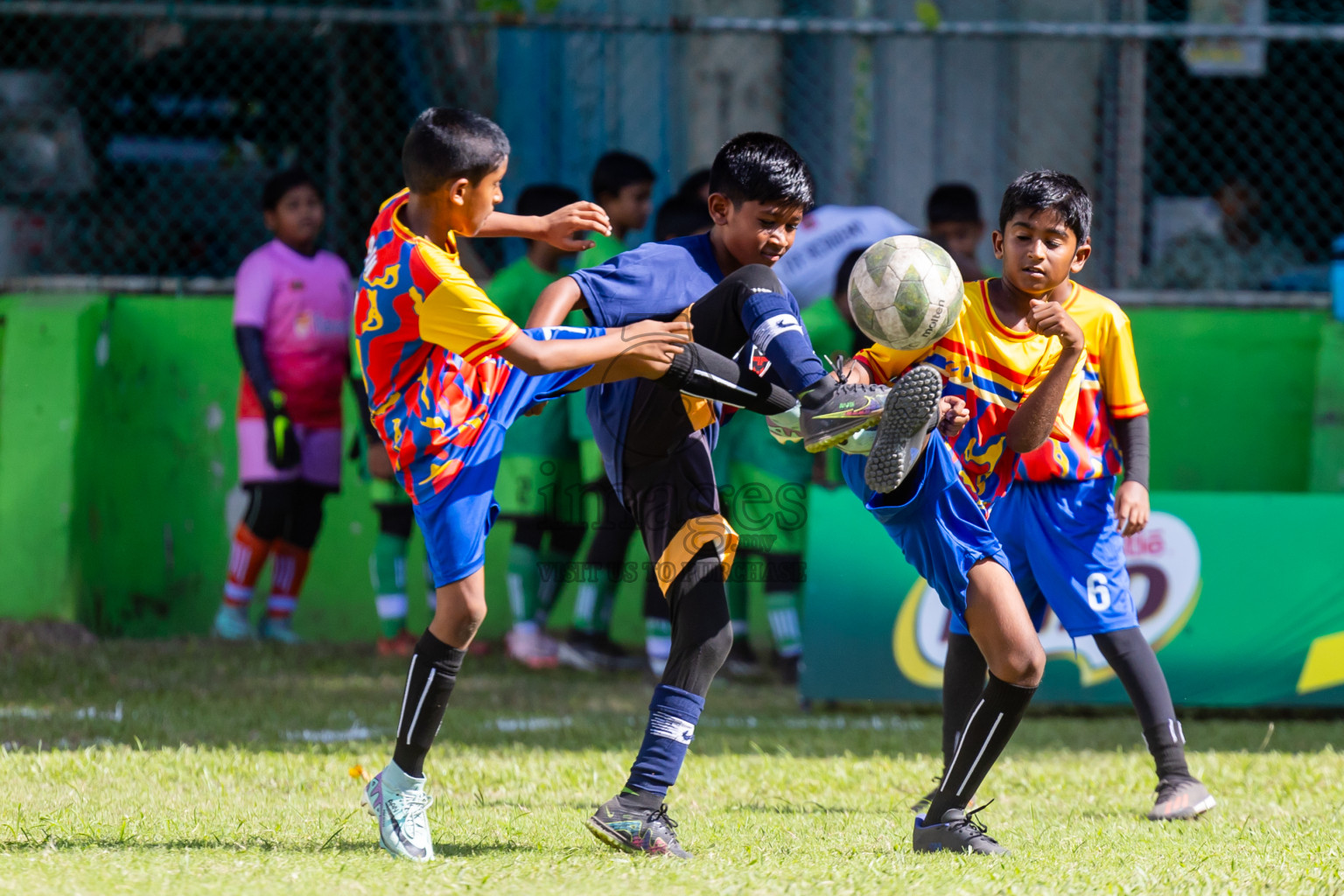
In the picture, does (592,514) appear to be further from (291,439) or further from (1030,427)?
(1030,427)

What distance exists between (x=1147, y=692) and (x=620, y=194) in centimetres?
351

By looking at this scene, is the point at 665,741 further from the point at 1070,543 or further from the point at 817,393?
the point at 1070,543

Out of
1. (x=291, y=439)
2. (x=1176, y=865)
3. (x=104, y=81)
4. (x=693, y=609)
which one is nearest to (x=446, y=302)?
(x=693, y=609)

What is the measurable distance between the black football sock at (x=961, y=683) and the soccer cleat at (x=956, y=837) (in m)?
0.45

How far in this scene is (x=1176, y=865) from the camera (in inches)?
134

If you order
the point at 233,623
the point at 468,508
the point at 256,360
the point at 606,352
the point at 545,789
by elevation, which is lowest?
the point at 233,623

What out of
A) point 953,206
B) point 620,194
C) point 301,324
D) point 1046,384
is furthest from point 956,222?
point 1046,384

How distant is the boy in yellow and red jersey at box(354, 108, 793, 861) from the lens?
11.5 ft

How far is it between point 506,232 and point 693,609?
1.10 m

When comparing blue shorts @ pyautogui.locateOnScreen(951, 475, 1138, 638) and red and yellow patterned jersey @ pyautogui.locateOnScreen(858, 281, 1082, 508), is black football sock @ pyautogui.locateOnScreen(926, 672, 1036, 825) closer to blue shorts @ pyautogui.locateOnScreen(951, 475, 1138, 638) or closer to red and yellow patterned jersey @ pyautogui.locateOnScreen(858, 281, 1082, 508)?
red and yellow patterned jersey @ pyautogui.locateOnScreen(858, 281, 1082, 508)

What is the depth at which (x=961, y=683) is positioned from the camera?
4.12 m

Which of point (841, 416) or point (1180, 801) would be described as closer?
point (841, 416)

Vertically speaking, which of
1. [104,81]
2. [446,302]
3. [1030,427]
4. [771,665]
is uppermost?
[104,81]


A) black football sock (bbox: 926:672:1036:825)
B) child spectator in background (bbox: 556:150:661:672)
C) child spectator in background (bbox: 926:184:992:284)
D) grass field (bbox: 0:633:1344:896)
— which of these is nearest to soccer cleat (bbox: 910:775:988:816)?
grass field (bbox: 0:633:1344:896)
